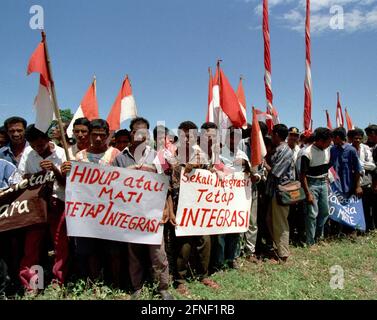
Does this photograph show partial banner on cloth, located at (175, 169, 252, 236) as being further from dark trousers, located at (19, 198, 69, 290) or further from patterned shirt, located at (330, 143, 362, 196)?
patterned shirt, located at (330, 143, 362, 196)

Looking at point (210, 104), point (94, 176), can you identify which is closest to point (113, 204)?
point (94, 176)

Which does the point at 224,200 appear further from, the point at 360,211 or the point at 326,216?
the point at 360,211

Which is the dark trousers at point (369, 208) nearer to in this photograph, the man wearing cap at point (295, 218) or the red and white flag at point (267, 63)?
the man wearing cap at point (295, 218)

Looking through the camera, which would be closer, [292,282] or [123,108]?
[292,282]

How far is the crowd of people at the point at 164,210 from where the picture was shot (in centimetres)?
392

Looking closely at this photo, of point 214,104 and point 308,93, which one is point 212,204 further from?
point 308,93

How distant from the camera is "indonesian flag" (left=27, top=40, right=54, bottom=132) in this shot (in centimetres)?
383

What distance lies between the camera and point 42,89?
3893 mm

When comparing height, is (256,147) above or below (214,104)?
below

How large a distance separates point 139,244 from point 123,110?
3443 mm

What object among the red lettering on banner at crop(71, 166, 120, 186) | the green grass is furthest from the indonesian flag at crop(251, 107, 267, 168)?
the red lettering on banner at crop(71, 166, 120, 186)

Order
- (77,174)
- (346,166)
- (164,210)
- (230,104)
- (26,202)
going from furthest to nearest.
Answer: (346,166) → (230,104) → (164,210) → (26,202) → (77,174)

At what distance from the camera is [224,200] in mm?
4508

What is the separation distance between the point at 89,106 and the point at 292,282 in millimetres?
5122
